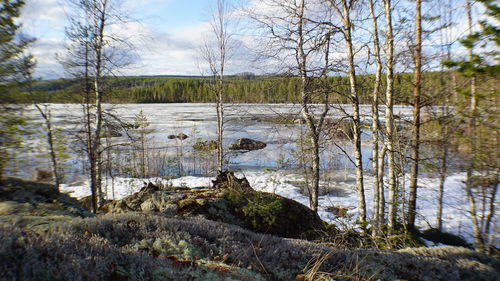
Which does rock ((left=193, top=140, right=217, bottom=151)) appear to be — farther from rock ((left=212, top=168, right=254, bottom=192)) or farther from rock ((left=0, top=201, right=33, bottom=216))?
rock ((left=0, top=201, right=33, bottom=216))

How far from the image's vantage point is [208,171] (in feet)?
64.7

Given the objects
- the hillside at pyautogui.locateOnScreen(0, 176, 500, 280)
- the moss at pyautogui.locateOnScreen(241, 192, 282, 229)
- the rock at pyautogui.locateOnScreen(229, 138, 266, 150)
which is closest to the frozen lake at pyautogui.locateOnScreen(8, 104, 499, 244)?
the rock at pyautogui.locateOnScreen(229, 138, 266, 150)

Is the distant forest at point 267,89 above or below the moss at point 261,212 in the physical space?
above

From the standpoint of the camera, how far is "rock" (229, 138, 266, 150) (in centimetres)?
2391

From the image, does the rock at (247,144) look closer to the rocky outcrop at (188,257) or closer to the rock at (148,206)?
the rock at (148,206)

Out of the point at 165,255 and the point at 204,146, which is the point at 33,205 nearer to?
the point at 165,255

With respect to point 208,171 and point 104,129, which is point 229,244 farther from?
point 208,171

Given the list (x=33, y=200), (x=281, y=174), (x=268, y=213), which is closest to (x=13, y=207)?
(x=33, y=200)

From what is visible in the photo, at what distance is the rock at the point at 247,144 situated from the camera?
2391 centimetres

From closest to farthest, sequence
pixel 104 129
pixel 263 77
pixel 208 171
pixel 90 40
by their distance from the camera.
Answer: pixel 263 77, pixel 90 40, pixel 104 129, pixel 208 171

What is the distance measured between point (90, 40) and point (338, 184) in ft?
50.0

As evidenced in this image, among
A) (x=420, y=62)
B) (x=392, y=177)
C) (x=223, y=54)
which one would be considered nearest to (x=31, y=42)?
(x=392, y=177)

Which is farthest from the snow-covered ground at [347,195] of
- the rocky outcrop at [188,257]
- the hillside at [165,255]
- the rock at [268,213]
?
the rocky outcrop at [188,257]

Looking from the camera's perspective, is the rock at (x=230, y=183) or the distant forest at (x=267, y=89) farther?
the rock at (x=230, y=183)
